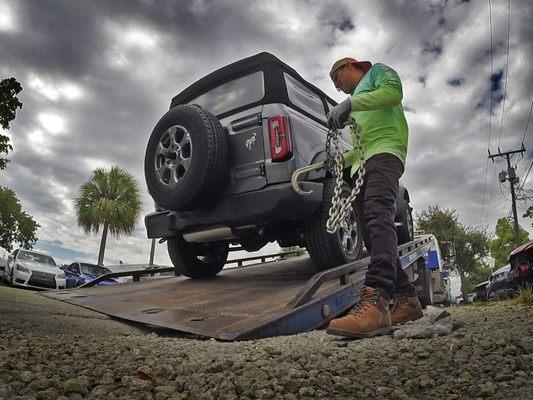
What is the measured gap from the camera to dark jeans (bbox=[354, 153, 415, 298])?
2.31 m

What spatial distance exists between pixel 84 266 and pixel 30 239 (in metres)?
21.4

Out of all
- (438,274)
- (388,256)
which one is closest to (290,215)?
(388,256)

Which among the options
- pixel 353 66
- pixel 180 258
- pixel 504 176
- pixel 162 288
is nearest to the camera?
pixel 353 66

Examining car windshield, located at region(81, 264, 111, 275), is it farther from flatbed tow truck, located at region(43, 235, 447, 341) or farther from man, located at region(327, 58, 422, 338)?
man, located at region(327, 58, 422, 338)

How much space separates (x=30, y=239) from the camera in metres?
30.8

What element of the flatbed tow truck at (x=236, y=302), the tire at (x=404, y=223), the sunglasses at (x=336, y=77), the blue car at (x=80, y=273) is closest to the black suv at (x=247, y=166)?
the flatbed tow truck at (x=236, y=302)

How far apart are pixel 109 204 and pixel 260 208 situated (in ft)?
68.8

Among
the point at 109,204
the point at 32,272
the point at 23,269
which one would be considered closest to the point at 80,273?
the point at 32,272

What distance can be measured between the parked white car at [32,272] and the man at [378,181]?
40.0ft

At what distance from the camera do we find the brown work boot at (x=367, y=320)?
2064 millimetres

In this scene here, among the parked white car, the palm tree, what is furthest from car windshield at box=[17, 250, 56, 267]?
the palm tree

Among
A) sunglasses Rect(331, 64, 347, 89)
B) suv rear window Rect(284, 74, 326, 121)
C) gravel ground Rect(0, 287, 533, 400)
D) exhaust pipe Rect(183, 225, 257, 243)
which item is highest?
suv rear window Rect(284, 74, 326, 121)

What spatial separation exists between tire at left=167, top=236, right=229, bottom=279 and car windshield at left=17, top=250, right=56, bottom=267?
10.2m

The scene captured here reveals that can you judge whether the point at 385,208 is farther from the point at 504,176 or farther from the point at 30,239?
the point at 30,239
